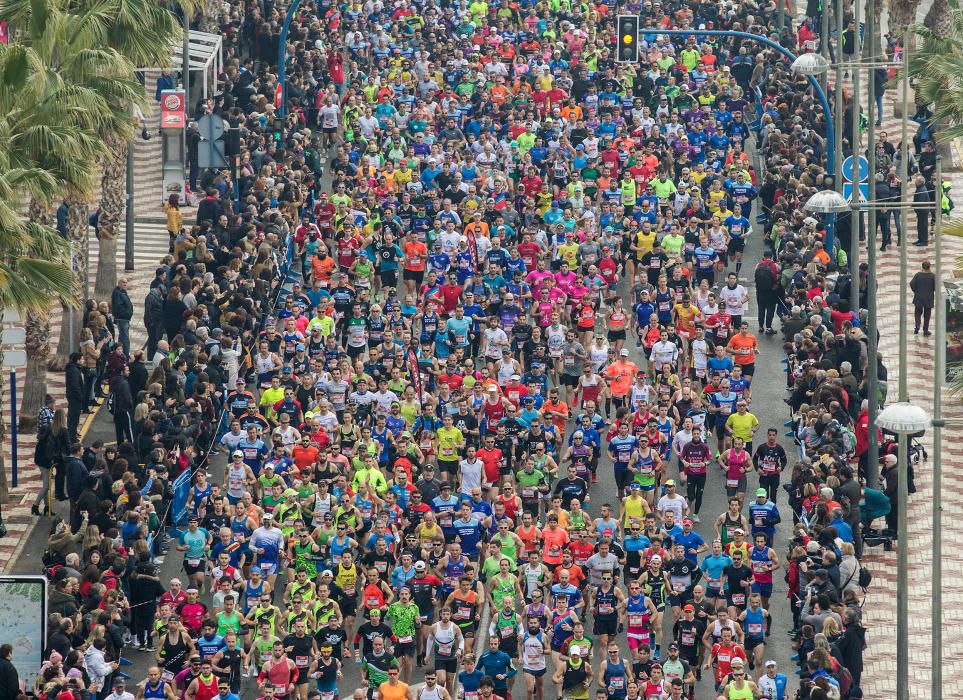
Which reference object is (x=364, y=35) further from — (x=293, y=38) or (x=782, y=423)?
(x=782, y=423)

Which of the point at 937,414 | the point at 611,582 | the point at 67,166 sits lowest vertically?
the point at 611,582

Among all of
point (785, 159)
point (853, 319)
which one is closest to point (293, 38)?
point (785, 159)

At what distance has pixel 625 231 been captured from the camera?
39.2 metres

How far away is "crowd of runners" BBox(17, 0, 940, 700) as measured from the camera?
26453 mm

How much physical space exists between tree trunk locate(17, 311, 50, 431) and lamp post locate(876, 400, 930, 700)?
1418cm

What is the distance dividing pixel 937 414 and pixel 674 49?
2867 cm

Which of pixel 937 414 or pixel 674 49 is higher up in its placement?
pixel 674 49

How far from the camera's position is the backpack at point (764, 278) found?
37.2m

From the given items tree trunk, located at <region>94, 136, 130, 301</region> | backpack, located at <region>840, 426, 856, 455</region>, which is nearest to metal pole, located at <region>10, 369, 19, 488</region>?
tree trunk, located at <region>94, 136, 130, 301</region>

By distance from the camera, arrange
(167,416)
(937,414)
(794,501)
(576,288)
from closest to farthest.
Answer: (937,414) → (794,501) → (167,416) → (576,288)

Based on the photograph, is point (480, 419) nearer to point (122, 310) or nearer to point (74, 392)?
point (74, 392)

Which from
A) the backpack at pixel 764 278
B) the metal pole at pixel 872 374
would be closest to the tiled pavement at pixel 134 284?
the backpack at pixel 764 278

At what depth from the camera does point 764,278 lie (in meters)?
37.2

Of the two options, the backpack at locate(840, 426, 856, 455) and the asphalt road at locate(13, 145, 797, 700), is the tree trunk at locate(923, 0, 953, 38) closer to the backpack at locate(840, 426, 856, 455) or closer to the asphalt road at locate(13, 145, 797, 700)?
the asphalt road at locate(13, 145, 797, 700)
